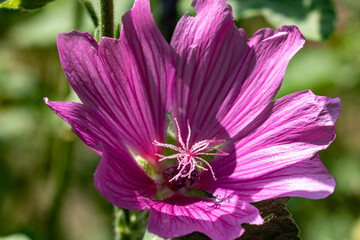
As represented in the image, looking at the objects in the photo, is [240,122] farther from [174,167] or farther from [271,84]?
[174,167]

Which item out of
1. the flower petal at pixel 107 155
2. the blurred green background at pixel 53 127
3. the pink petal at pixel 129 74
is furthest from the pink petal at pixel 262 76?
the blurred green background at pixel 53 127

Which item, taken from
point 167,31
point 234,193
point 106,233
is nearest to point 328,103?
point 234,193

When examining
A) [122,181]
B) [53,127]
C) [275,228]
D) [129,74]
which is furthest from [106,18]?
[53,127]

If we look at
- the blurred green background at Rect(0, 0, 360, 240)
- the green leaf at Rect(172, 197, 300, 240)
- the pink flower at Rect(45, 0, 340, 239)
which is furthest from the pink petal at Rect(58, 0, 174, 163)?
the blurred green background at Rect(0, 0, 360, 240)

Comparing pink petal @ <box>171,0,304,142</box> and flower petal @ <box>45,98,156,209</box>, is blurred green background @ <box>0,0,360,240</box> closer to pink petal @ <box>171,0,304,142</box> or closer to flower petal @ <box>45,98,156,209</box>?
pink petal @ <box>171,0,304,142</box>

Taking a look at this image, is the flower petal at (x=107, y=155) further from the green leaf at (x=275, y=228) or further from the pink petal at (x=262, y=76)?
the pink petal at (x=262, y=76)

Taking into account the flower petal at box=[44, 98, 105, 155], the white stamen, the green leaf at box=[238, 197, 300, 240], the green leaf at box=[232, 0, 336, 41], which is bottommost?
the green leaf at box=[238, 197, 300, 240]

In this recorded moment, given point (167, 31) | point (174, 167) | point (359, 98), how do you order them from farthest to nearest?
1. point (359, 98)
2. point (167, 31)
3. point (174, 167)
